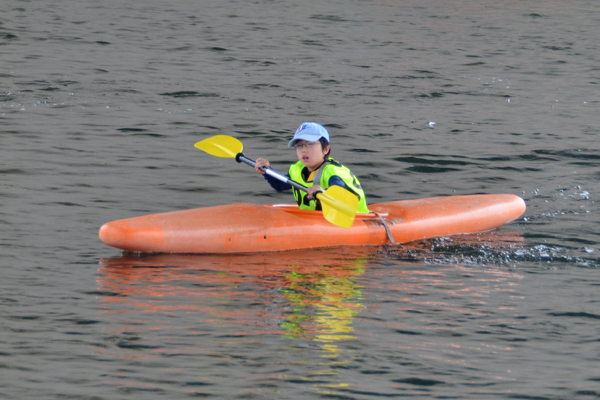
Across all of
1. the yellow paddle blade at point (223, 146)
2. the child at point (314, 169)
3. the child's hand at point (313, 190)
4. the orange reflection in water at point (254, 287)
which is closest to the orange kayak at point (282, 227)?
the orange reflection in water at point (254, 287)

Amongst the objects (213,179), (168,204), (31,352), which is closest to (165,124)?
(213,179)

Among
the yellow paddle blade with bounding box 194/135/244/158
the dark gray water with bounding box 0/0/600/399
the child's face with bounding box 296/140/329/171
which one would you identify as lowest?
the dark gray water with bounding box 0/0/600/399

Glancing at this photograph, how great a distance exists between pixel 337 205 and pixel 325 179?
39 cm

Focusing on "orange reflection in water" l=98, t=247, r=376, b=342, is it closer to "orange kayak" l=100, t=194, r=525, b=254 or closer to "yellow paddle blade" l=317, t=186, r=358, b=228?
"orange kayak" l=100, t=194, r=525, b=254

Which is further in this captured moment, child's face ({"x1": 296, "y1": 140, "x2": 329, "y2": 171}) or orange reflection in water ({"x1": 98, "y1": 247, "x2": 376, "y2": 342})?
child's face ({"x1": 296, "y1": 140, "x2": 329, "y2": 171})

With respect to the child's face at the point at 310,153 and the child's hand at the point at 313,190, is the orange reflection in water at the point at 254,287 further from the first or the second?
the child's face at the point at 310,153

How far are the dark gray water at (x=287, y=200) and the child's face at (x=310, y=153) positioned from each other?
27.1 inches

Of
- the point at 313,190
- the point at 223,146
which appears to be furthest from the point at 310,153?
the point at 223,146

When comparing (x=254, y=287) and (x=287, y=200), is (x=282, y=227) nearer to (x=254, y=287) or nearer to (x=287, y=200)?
(x=254, y=287)

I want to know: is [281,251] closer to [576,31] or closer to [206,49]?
[206,49]

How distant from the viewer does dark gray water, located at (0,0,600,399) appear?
3.84 metres

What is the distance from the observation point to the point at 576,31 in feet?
65.9

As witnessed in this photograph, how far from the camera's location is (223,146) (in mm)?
6883

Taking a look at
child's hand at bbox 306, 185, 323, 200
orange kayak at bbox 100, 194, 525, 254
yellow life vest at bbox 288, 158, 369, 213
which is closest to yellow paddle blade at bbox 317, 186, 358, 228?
child's hand at bbox 306, 185, 323, 200
